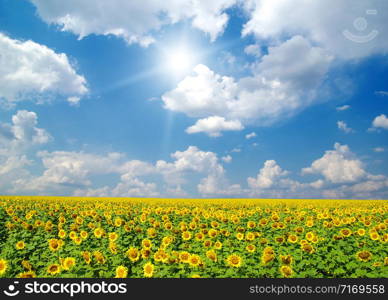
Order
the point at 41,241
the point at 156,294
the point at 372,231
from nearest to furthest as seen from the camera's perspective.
Result: the point at 156,294
the point at 372,231
the point at 41,241

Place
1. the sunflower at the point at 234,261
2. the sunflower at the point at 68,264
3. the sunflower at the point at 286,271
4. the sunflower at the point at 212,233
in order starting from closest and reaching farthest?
the sunflower at the point at 286,271, the sunflower at the point at 234,261, the sunflower at the point at 68,264, the sunflower at the point at 212,233

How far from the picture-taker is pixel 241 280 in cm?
653

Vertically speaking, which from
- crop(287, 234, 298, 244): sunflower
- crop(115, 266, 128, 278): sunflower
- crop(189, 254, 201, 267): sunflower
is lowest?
crop(115, 266, 128, 278): sunflower

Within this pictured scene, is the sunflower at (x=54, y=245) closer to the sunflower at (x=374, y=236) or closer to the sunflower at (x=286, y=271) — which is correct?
the sunflower at (x=286, y=271)

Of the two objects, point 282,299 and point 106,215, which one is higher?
point 106,215

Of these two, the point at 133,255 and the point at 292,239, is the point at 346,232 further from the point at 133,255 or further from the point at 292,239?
the point at 133,255

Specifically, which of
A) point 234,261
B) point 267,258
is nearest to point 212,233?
point 234,261

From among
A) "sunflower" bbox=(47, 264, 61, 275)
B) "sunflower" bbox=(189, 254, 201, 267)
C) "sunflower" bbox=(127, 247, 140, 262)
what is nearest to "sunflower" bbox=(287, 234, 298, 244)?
"sunflower" bbox=(189, 254, 201, 267)

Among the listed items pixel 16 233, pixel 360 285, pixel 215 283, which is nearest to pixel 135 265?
pixel 215 283

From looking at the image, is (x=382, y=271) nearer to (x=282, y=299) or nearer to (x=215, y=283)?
(x=282, y=299)

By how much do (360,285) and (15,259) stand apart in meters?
10.0

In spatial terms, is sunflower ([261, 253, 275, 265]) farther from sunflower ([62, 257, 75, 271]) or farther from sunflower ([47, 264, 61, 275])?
sunflower ([47, 264, 61, 275])

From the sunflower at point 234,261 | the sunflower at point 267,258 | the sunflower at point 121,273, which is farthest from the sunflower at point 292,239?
the sunflower at point 121,273

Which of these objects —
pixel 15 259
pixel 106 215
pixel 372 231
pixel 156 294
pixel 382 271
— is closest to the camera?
pixel 156 294
